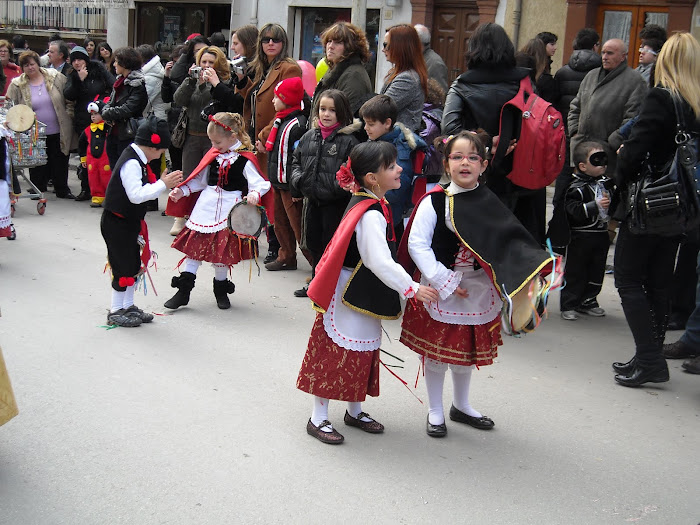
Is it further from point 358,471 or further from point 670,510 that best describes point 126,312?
point 670,510

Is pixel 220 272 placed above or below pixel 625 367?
above

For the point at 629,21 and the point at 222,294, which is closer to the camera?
the point at 222,294

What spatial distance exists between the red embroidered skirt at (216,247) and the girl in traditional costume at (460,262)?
2.19 meters

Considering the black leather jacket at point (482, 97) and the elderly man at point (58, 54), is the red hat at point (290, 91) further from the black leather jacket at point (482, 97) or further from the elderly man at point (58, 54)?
the elderly man at point (58, 54)

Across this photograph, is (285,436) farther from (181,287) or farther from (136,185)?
(181,287)

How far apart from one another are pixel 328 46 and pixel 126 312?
2.64m

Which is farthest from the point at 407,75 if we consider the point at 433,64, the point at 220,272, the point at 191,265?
the point at 191,265

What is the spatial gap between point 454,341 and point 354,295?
1.83ft

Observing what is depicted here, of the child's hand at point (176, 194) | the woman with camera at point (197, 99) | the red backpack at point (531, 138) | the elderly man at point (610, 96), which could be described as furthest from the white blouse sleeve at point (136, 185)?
the elderly man at point (610, 96)

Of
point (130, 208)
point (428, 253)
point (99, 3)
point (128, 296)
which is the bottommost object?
point (128, 296)

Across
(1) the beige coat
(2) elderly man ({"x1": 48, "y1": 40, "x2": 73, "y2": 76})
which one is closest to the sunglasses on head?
(1) the beige coat

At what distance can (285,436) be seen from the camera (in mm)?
4441

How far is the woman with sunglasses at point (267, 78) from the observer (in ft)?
26.3

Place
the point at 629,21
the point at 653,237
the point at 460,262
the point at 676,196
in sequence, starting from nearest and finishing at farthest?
1. the point at 460,262
2. the point at 676,196
3. the point at 653,237
4. the point at 629,21
